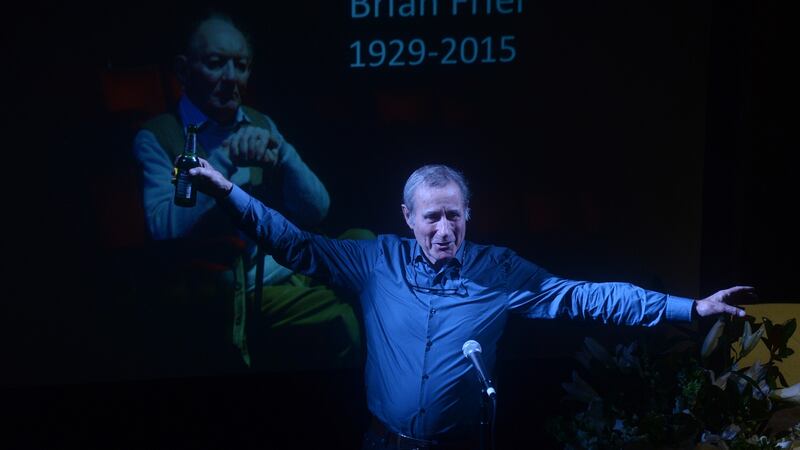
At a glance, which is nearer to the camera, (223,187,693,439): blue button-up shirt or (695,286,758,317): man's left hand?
(695,286,758,317): man's left hand

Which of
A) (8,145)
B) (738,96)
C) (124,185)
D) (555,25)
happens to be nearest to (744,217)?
(738,96)

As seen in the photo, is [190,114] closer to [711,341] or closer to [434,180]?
[434,180]

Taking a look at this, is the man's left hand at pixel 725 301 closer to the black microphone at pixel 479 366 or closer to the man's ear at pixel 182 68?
the black microphone at pixel 479 366

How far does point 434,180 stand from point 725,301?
54.9 inches

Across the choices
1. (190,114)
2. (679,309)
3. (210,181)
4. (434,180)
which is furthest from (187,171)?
(679,309)

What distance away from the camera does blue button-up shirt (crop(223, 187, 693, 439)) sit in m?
3.66

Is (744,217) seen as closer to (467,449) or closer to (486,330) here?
(486,330)

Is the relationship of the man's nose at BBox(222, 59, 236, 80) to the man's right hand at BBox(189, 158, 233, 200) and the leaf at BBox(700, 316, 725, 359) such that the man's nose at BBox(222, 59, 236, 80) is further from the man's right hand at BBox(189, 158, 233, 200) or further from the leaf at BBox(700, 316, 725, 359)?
the leaf at BBox(700, 316, 725, 359)

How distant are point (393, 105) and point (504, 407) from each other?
1.63 meters

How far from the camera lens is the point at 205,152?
149 inches

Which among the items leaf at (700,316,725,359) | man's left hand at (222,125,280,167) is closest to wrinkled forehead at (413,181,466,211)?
man's left hand at (222,125,280,167)

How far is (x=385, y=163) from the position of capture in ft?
12.9

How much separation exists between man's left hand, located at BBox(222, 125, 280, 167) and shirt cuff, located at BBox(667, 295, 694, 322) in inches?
71.1

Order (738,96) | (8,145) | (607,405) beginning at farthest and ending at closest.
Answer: (738,96), (8,145), (607,405)
